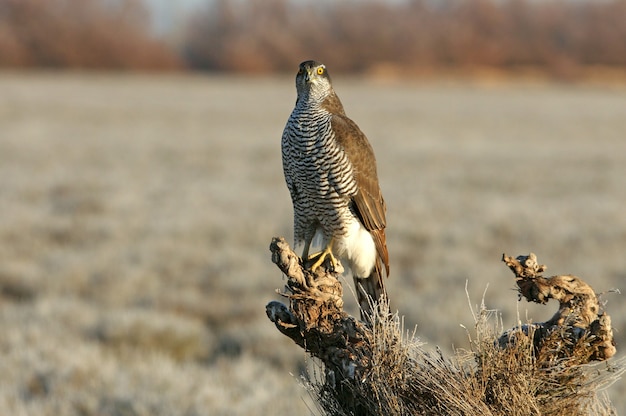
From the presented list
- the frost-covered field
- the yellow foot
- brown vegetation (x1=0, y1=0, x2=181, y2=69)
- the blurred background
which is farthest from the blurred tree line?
the yellow foot

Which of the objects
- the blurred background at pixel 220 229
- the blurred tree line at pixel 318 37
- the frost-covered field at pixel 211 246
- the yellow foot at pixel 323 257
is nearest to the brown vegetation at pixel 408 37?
the blurred tree line at pixel 318 37

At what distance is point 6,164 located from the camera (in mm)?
16359

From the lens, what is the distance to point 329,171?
145 inches

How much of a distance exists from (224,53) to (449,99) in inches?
1257

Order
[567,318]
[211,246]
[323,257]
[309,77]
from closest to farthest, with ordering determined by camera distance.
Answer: [567,318], [309,77], [323,257], [211,246]

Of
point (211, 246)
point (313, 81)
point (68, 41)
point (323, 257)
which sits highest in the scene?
point (68, 41)

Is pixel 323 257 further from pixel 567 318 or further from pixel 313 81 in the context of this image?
pixel 567 318

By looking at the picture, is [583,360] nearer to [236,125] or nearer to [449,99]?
[236,125]

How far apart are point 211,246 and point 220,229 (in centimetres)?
77

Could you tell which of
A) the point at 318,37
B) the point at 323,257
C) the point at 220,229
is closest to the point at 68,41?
the point at 318,37

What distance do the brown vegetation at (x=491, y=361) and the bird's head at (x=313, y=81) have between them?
94 cm

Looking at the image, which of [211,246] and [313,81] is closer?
[313,81]

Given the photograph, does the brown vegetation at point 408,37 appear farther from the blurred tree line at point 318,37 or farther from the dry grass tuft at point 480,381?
the dry grass tuft at point 480,381

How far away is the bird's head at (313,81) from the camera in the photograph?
3.67 m
